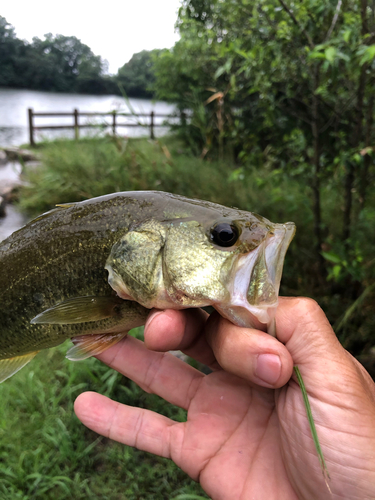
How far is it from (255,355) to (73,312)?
814 millimetres

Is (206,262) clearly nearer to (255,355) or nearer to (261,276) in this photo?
(261,276)

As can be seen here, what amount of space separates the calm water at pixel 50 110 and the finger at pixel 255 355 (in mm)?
3259

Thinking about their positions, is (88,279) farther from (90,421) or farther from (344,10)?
(344,10)

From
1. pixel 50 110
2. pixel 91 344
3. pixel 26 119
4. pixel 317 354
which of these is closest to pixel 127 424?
pixel 91 344

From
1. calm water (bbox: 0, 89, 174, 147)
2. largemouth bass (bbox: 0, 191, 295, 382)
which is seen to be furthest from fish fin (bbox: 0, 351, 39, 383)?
calm water (bbox: 0, 89, 174, 147)

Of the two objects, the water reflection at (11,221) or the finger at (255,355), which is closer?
the finger at (255,355)

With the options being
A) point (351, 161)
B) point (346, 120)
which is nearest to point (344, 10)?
point (346, 120)

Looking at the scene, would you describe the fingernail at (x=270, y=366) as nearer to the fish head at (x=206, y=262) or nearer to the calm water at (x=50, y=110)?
the fish head at (x=206, y=262)

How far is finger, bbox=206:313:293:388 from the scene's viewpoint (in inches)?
49.0

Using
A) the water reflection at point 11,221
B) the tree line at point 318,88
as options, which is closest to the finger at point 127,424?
the tree line at point 318,88

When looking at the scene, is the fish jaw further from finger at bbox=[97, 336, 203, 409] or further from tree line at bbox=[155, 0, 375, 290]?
tree line at bbox=[155, 0, 375, 290]

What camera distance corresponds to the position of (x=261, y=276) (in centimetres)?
117

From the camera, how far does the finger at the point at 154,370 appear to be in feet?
6.37

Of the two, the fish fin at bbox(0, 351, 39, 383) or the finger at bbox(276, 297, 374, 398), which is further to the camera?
the fish fin at bbox(0, 351, 39, 383)
